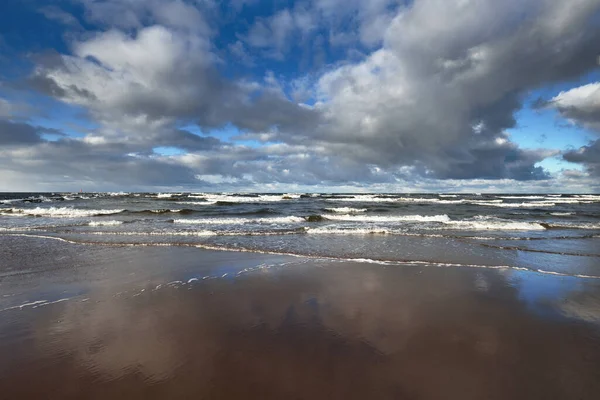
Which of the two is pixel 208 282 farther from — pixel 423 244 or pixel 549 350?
pixel 423 244

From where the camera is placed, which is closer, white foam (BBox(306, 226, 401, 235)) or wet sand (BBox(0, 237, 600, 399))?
wet sand (BBox(0, 237, 600, 399))

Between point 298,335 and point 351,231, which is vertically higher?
point 351,231

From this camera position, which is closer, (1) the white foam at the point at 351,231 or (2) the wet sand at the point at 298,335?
(2) the wet sand at the point at 298,335

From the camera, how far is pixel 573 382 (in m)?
3.01

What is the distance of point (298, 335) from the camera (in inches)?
156

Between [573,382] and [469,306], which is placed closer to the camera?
[573,382]

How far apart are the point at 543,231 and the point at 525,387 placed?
16065mm

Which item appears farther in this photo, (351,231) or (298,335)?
(351,231)

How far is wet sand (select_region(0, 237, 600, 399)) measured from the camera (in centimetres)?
294

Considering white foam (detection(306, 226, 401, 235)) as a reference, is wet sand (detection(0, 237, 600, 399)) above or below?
below

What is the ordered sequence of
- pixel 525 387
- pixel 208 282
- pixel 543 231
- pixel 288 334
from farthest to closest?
1. pixel 543 231
2. pixel 208 282
3. pixel 288 334
4. pixel 525 387

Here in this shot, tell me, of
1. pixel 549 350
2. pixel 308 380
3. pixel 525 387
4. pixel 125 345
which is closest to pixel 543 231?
pixel 549 350

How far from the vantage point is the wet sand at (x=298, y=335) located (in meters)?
2.94

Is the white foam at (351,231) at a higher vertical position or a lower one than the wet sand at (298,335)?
higher
